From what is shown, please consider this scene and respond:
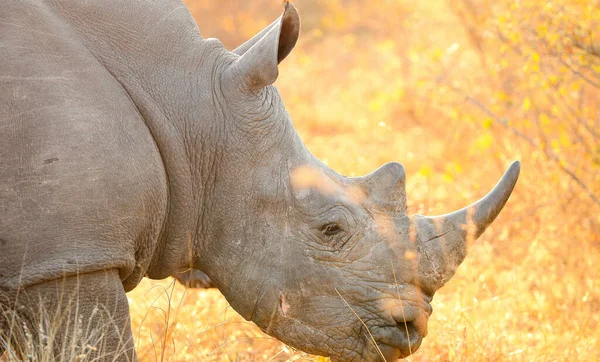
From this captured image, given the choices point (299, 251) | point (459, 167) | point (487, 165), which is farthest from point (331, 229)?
point (487, 165)

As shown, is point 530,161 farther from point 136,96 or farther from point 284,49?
point 136,96

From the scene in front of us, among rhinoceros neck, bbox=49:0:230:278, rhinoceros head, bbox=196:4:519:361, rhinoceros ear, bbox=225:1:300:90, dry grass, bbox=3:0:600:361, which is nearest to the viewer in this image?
rhinoceros neck, bbox=49:0:230:278

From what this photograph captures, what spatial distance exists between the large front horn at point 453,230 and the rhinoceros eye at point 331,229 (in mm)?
381

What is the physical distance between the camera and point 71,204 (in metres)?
3.66

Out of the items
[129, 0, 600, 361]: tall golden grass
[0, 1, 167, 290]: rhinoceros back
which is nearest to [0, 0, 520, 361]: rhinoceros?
[0, 1, 167, 290]: rhinoceros back

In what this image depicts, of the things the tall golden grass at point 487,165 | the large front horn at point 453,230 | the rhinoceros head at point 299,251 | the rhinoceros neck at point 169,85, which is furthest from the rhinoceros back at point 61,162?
the large front horn at point 453,230

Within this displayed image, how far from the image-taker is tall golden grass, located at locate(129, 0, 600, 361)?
5668 mm

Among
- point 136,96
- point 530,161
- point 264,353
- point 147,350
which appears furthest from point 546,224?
point 136,96

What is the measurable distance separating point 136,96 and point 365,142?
7.93m

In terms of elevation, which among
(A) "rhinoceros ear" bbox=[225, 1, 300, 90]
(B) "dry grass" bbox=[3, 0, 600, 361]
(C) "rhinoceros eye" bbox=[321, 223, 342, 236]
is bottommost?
(B) "dry grass" bbox=[3, 0, 600, 361]

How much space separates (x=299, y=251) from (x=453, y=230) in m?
0.78

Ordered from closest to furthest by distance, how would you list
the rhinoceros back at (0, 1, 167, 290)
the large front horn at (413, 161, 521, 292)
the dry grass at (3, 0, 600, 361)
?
the rhinoceros back at (0, 1, 167, 290), the large front horn at (413, 161, 521, 292), the dry grass at (3, 0, 600, 361)

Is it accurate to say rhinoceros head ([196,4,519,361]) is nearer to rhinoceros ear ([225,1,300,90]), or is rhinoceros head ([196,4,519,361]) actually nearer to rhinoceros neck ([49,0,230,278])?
rhinoceros ear ([225,1,300,90])

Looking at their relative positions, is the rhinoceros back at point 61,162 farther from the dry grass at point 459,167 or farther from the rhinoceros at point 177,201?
the dry grass at point 459,167
